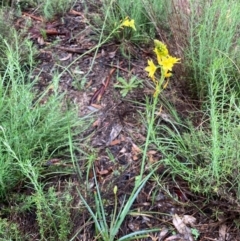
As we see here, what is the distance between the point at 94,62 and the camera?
95.3 inches

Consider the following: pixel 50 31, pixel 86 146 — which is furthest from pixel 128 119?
pixel 50 31

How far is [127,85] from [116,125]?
251mm

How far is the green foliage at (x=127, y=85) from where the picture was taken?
87.1 inches

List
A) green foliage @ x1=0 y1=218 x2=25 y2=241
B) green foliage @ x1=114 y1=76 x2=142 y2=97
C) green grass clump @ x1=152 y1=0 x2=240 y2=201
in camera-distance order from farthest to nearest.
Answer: green foliage @ x1=114 y1=76 x2=142 y2=97
green grass clump @ x1=152 y1=0 x2=240 y2=201
green foliage @ x1=0 y1=218 x2=25 y2=241

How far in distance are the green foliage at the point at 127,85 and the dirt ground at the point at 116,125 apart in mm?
27

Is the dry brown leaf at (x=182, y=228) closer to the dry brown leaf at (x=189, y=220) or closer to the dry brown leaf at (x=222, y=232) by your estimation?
the dry brown leaf at (x=189, y=220)

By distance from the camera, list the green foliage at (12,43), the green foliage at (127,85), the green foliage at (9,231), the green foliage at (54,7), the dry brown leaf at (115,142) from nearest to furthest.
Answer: the green foliage at (9,231), the dry brown leaf at (115,142), the green foliage at (127,85), the green foliage at (12,43), the green foliage at (54,7)

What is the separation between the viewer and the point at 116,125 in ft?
6.86

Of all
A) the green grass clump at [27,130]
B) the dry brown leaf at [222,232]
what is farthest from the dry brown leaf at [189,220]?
the green grass clump at [27,130]

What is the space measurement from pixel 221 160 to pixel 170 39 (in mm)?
848

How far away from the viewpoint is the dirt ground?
1741 millimetres

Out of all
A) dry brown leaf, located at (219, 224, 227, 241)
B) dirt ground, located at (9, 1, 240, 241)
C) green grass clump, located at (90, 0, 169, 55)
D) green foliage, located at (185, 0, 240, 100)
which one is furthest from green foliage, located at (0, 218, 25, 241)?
green grass clump, located at (90, 0, 169, 55)

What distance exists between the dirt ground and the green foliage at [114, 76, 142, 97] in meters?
0.03

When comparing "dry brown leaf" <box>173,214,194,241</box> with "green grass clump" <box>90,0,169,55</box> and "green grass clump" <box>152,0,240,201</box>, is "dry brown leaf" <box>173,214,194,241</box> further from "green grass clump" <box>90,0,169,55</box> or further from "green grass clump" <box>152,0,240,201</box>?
"green grass clump" <box>90,0,169,55</box>
